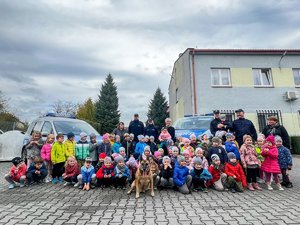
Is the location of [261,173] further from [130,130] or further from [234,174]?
[130,130]

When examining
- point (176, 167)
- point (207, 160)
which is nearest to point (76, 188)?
point (176, 167)

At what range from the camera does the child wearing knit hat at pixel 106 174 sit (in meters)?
7.01

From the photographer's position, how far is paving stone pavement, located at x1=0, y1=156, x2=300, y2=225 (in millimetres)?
4344

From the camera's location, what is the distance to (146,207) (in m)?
5.17

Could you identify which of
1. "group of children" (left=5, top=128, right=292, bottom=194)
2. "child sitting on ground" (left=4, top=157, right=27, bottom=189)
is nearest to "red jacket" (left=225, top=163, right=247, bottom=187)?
"group of children" (left=5, top=128, right=292, bottom=194)

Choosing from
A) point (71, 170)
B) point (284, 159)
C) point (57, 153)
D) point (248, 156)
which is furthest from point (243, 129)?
point (57, 153)

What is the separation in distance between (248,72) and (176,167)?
15.1 meters

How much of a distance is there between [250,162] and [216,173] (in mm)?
1008

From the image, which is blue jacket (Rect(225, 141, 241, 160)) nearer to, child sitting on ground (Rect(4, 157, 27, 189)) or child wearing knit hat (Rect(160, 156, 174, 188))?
child wearing knit hat (Rect(160, 156, 174, 188))

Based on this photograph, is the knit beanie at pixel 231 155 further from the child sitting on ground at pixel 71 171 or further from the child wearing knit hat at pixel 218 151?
the child sitting on ground at pixel 71 171

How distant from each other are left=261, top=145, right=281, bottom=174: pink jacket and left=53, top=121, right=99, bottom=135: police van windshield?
242 inches

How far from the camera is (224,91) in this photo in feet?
63.1

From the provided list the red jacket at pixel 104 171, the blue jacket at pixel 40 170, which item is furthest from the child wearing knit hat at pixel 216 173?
the blue jacket at pixel 40 170

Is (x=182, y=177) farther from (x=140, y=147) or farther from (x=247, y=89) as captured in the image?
(x=247, y=89)
